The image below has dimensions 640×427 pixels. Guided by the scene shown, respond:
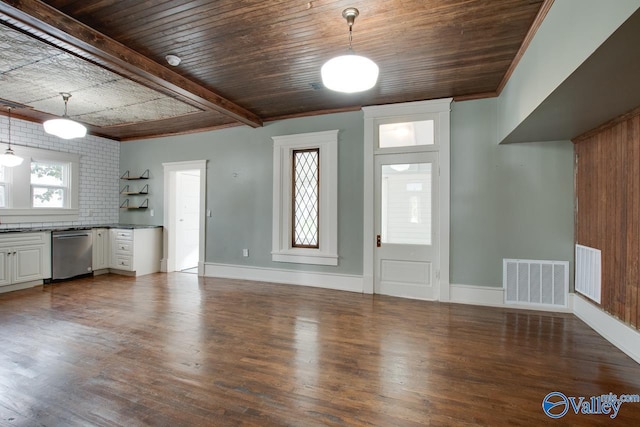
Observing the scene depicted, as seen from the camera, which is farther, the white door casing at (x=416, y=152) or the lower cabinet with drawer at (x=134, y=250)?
the lower cabinet with drawer at (x=134, y=250)

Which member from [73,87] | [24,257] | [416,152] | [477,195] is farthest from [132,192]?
[477,195]

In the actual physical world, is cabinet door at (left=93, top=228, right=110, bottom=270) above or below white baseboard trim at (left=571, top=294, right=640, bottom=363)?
above

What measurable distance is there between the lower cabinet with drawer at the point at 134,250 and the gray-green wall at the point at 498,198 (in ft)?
17.4

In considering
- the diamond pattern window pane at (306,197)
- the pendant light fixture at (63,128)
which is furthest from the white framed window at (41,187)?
the diamond pattern window pane at (306,197)

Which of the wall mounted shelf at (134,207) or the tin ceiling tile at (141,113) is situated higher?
the tin ceiling tile at (141,113)

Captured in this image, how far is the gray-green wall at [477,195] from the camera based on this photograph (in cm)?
360

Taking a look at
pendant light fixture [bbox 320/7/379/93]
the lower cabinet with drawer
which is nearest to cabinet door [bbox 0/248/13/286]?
the lower cabinet with drawer

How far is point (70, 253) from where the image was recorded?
5.06m

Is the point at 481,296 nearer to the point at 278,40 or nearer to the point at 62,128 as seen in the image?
the point at 278,40

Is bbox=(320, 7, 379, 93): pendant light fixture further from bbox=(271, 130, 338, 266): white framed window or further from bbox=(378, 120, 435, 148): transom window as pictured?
bbox=(271, 130, 338, 266): white framed window

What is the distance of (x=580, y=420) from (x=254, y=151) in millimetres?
4852

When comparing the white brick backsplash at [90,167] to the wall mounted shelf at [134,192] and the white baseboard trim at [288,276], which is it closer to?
the wall mounted shelf at [134,192]

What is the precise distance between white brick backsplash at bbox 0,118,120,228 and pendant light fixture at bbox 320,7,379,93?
5.69 meters

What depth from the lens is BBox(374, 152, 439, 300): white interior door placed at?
4051 millimetres
